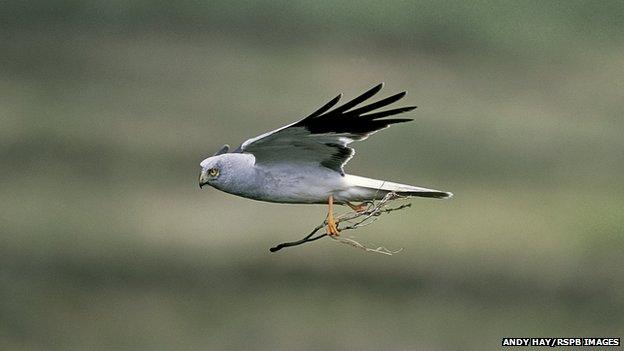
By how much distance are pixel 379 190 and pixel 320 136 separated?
2.10 feet

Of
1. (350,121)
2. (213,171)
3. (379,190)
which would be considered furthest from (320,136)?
(213,171)

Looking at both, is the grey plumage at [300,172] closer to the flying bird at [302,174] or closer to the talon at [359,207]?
the flying bird at [302,174]

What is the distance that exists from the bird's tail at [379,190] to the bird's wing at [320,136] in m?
0.22

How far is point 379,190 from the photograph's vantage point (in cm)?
1098

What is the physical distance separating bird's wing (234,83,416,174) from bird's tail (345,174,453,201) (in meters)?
0.22

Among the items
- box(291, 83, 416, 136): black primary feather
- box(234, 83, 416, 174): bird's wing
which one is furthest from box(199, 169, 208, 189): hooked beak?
box(291, 83, 416, 136): black primary feather

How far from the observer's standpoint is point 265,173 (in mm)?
11078

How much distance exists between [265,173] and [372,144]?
14693 mm

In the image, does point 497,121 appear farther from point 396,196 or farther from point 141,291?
point 396,196

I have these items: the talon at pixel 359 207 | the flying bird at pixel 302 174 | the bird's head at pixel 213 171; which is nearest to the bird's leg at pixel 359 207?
the talon at pixel 359 207

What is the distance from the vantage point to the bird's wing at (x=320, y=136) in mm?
10633

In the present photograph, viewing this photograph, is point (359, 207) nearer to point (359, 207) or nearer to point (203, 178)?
point (359, 207)

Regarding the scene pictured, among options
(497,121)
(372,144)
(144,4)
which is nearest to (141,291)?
(372,144)

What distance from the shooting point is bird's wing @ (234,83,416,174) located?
34.9ft
